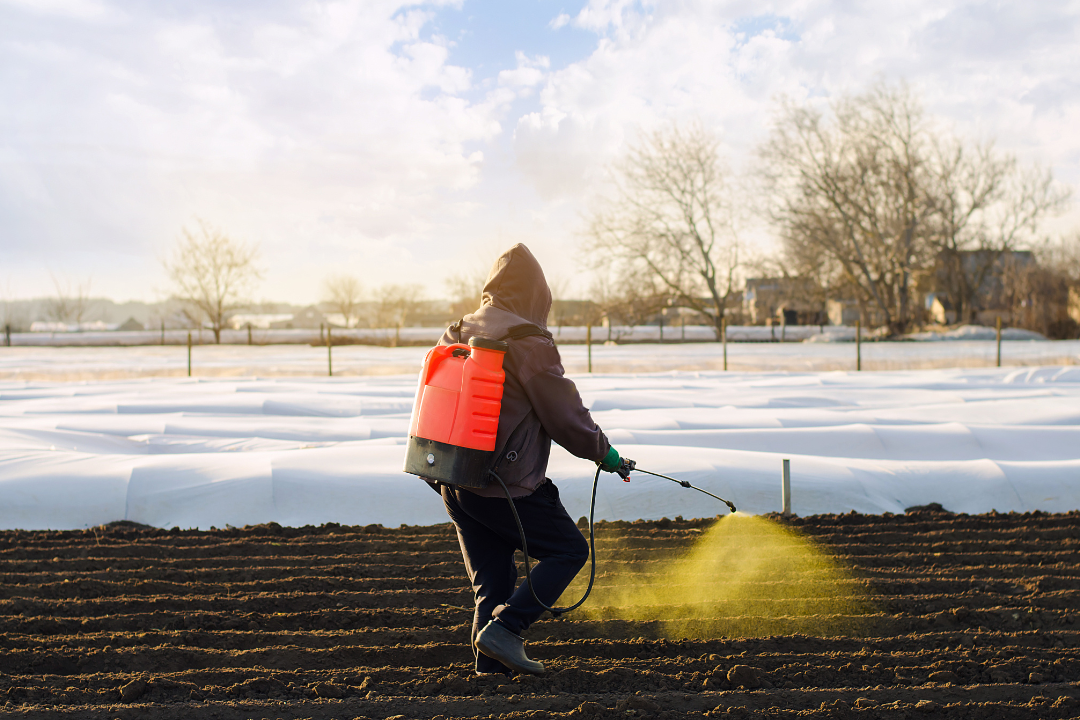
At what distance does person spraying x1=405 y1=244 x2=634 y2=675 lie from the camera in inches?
91.0

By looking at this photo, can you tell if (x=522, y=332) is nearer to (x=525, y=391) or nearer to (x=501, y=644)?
(x=525, y=391)

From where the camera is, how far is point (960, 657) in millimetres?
2891

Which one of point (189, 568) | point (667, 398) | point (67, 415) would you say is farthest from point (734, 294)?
point (189, 568)

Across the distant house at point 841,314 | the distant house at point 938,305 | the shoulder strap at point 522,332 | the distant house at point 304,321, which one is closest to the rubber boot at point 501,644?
the shoulder strap at point 522,332

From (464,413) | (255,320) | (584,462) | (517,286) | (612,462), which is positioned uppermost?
(255,320)

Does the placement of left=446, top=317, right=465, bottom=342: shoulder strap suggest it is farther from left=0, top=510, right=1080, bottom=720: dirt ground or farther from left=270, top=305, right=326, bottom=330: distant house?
left=270, top=305, right=326, bottom=330: distant house

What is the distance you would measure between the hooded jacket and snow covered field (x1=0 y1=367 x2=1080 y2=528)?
2876mm

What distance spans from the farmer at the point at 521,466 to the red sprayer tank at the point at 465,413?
0.22ft

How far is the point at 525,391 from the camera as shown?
7.75 feet

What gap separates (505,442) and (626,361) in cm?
1929

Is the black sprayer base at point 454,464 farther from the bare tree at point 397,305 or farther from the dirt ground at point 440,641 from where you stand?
the bare tree at point 397,305

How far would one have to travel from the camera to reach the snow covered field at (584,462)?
5.19 metres

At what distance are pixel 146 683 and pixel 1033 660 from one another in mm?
3376

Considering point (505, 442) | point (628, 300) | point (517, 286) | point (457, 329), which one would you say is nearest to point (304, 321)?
point (628, 300)
